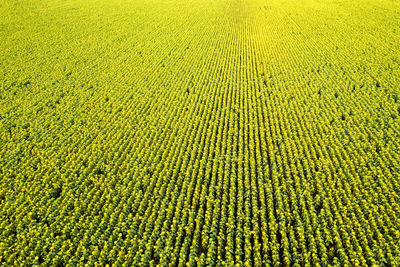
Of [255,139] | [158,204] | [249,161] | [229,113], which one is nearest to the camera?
[158,204]

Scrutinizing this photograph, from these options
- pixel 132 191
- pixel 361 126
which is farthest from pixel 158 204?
pixel 361 126

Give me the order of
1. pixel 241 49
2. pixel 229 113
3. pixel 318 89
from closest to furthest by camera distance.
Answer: pixel 229 113, pixel 318 89, pixel 241 49

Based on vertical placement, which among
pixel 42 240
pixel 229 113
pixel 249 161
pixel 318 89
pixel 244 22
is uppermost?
pixel 244 22

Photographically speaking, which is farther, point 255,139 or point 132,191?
point 255,139

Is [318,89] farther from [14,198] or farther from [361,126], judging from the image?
[14,198]

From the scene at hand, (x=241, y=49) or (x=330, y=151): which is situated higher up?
(x=241, y=49)

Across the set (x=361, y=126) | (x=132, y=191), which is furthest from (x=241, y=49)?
(x=132, y=191)

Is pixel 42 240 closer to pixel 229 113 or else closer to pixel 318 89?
pixel 229 113
